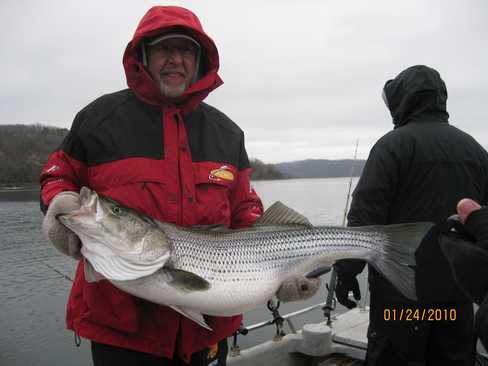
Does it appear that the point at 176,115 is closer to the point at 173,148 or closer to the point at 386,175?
the point at 173,148

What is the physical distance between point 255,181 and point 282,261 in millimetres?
109733

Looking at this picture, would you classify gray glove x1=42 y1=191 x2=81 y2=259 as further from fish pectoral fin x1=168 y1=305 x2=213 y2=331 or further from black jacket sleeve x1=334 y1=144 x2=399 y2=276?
black jacket sleeve x1=334 y1=144 x2=399 y2=276

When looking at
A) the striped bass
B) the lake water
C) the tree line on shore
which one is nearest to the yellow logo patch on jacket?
the striped bass

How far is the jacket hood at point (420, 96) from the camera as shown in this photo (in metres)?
4.21

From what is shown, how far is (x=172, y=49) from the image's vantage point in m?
3.48

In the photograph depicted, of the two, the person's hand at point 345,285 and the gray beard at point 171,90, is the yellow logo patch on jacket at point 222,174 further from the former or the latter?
the person's hand at point 345,285

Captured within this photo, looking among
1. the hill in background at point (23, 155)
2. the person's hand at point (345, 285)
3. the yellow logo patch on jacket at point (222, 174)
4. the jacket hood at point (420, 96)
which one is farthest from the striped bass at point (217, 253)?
the hill in background at point (23, 155)

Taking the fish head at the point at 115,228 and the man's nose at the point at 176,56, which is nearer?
Answer: the fish head at the point at 115,228

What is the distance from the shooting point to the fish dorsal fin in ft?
11.5

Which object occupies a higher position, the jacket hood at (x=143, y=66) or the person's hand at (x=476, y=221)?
the jacket hood at (x=143, y=66)

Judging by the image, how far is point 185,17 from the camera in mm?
3447

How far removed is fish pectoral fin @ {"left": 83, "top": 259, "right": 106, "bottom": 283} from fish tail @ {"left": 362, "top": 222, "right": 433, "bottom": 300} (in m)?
2.07

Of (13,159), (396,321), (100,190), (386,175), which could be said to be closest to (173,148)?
(100,190)
